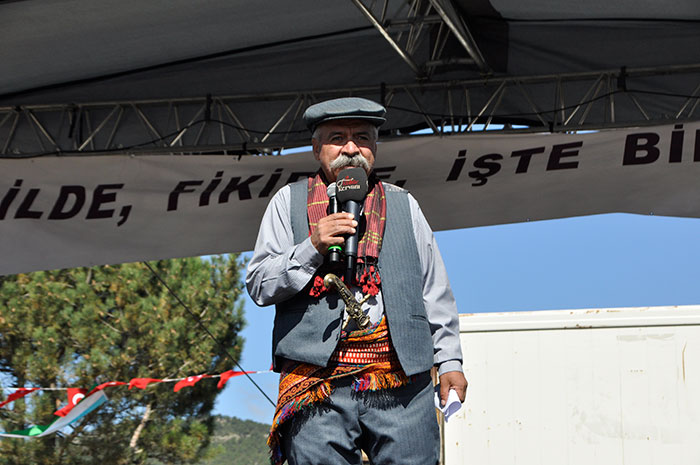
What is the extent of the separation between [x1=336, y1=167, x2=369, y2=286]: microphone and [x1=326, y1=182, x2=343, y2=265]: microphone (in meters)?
0.02

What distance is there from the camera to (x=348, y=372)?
2018 millimetres

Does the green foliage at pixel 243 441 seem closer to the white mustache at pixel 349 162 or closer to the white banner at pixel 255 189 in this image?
the white banner at pixel 255 189

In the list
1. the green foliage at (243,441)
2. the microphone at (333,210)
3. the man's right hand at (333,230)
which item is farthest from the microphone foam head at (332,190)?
the green foliage at (243,441)

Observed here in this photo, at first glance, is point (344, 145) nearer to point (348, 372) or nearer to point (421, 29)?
point (348, 372)

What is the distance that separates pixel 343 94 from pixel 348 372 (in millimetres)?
3704

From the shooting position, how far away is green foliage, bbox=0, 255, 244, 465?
1938cm

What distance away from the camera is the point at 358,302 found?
2.04 meters

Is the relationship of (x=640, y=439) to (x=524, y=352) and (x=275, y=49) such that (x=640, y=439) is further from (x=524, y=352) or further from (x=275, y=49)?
(x=275, y=49)

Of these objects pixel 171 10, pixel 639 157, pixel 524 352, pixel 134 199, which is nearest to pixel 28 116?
pixel 134 199

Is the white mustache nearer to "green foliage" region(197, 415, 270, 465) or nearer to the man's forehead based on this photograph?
the man's forehead

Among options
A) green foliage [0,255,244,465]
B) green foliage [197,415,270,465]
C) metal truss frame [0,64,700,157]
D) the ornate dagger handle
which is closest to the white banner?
metal truss frame [0,64,700,157]

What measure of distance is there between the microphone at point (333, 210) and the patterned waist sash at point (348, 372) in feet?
0.66

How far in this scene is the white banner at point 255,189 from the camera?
5309 millimetres

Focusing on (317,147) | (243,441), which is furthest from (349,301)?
(243,441)
